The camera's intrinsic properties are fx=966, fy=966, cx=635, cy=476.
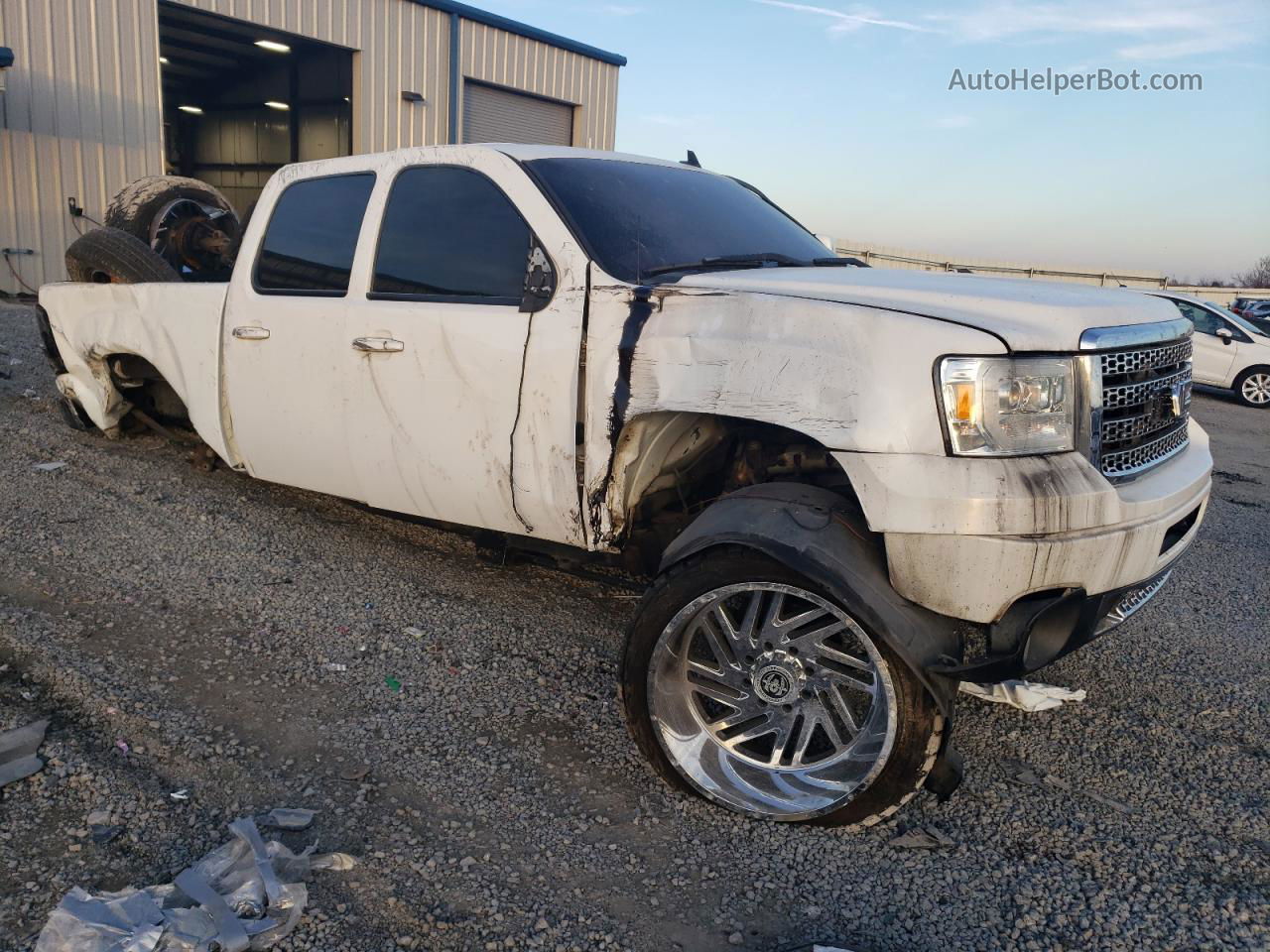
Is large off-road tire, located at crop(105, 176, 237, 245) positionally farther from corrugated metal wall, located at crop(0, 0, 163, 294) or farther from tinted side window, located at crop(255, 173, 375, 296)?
corrugated metal wall, located at crop(0, 0, 163, 294)

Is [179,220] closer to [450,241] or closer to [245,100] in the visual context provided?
[450,241]

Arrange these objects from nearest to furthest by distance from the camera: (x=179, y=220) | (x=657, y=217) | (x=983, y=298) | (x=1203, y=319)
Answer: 1. (x=983, y=298)
2. (x=657, y=217)
3. (x=179, y=220)
4. (x=1203, y=319)

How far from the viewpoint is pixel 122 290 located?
5418 mm

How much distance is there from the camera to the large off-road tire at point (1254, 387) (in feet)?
46.9

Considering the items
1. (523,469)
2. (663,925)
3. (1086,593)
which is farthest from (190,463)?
(1086,593)

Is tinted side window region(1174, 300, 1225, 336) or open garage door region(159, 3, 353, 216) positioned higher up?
open garage door region(159, 3, 353, 216)

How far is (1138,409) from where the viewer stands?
2.90 meters

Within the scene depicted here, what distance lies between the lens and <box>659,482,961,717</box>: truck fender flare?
8.45 ft

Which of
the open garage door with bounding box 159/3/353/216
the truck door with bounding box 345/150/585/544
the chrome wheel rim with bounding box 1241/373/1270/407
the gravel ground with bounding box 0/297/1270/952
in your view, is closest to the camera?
the gravel ground with bounding box 0/297/1270/952

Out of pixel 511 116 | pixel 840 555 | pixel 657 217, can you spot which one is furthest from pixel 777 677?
pixel 511 116

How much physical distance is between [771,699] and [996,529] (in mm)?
849

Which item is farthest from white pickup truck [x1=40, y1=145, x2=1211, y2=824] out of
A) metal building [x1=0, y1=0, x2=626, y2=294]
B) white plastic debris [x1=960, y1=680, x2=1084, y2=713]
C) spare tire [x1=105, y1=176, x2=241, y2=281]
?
metal building [x1=0, y1=0, x2=626, y2=294]

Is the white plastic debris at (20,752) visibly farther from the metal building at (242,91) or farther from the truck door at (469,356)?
the metal building at (242,91)

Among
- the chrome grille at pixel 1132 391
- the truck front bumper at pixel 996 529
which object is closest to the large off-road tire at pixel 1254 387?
the chrome grille at pixel 1132 391
